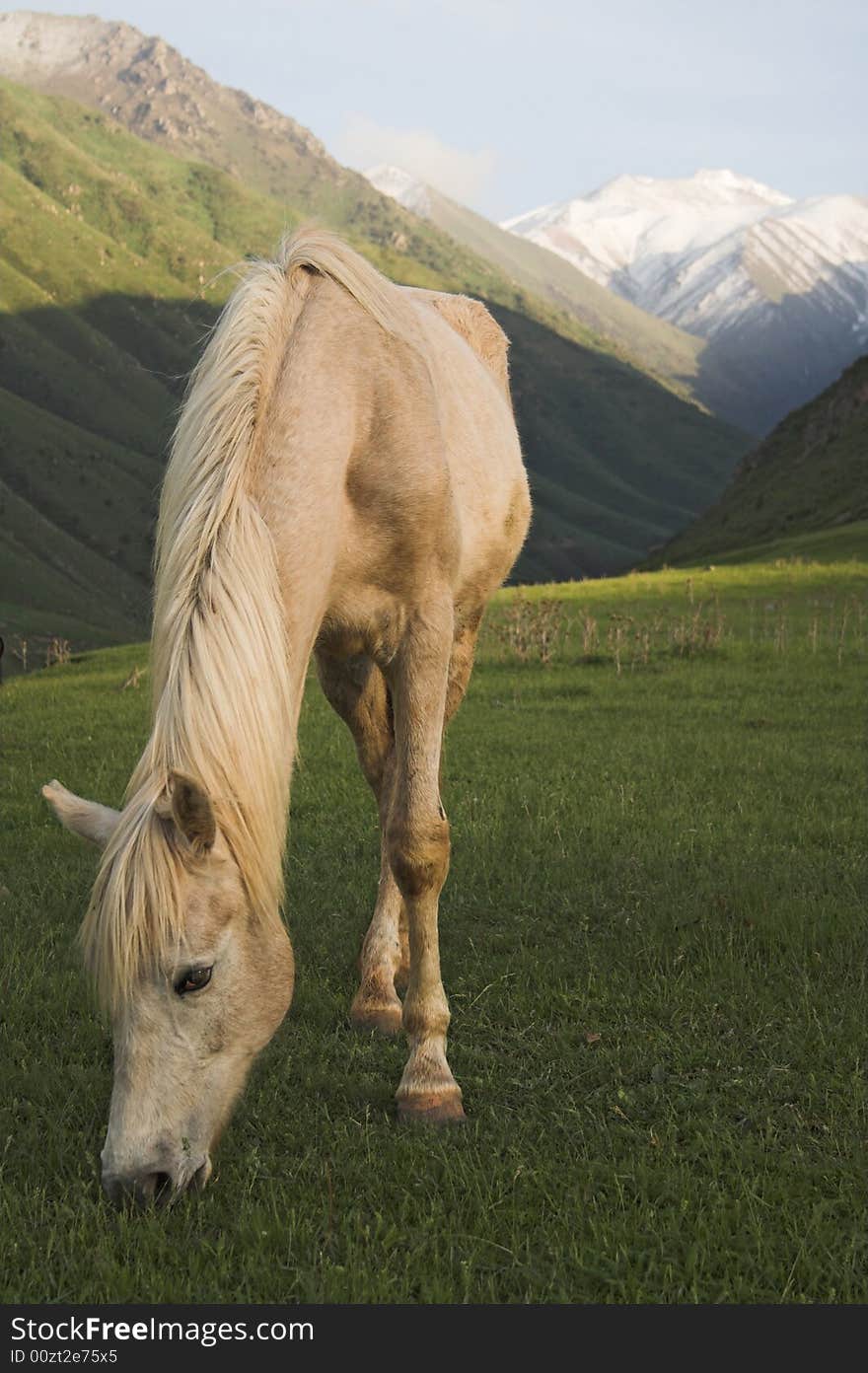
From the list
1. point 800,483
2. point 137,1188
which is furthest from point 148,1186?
point 800,483

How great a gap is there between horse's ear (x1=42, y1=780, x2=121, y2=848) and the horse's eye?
1.49 feet

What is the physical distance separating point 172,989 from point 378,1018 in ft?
6.76

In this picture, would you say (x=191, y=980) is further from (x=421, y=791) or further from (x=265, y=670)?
(x=421, y=791)

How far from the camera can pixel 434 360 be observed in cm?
557

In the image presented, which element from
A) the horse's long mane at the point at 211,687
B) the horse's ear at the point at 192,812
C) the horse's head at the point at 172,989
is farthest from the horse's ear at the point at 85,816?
the horse's ear at the point at 192,812

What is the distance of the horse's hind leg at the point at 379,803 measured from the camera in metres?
5.29

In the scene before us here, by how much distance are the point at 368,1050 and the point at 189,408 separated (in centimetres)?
267

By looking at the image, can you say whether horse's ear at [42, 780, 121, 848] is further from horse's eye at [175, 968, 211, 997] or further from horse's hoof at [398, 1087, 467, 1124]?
horse's hoof at [398, 1087, 467, 1124]

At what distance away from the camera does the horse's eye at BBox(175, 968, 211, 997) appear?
3.36 metres

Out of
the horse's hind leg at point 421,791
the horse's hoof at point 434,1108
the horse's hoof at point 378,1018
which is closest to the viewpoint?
the horse's hoof at point 434,1108

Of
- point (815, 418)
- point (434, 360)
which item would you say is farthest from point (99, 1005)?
point (815, 418)

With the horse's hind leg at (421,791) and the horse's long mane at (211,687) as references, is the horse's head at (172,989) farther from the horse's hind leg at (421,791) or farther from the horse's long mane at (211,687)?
the horse's hind leg at (421,791)

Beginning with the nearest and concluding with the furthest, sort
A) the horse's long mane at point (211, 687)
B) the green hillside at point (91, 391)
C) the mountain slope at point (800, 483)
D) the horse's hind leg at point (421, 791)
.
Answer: the horse's long mane at point (211, 687), the horse's hind leg at point (421, 791), the mountain slope at point (800, 483), the green hillside at point (91, 391)

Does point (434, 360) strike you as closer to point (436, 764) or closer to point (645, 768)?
point (436, 764)
